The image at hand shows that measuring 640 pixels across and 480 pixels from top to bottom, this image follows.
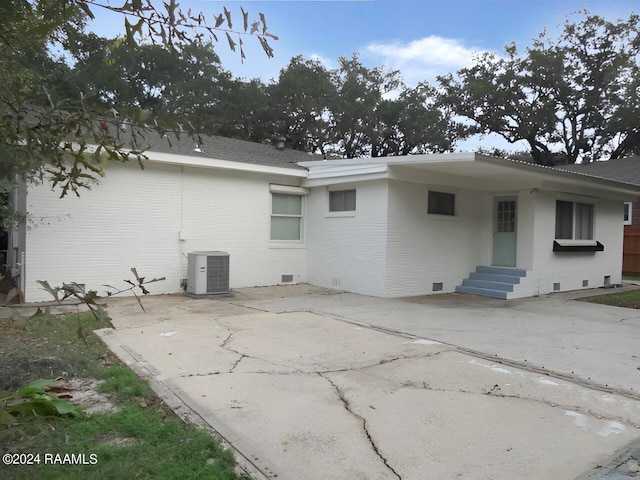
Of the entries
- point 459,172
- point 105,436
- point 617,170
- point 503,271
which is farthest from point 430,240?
point 617,170

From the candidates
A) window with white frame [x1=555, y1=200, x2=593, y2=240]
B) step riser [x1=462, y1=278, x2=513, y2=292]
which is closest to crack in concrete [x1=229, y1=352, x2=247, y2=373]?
step riser [x1=462, y1=278, x2=513, y2=292]

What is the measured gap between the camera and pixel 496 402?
4.30m

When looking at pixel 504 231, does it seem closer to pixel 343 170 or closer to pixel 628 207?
pixel 343 170

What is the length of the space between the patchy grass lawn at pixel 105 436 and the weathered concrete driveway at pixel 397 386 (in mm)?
252

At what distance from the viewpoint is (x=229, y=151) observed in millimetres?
13078

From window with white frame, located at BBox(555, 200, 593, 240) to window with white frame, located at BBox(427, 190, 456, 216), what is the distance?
2975mm

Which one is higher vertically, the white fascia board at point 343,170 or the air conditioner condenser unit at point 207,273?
the white fascia board at point 343,170

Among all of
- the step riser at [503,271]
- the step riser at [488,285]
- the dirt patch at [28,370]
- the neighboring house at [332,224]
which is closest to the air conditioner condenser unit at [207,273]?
the neighboring house at [332,224]

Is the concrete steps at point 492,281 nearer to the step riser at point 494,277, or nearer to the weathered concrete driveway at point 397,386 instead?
the step riser at point 494,277

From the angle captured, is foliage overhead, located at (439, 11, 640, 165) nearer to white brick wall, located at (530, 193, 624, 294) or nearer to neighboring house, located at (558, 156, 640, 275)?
neighboring house, located at (558, 156, 640, 275)

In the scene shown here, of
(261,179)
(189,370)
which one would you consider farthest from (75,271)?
(189,370)

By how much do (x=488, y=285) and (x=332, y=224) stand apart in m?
4.28

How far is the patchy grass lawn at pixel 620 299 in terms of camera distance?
10.7 metres

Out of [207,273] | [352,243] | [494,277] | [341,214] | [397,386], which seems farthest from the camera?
[494,277]
